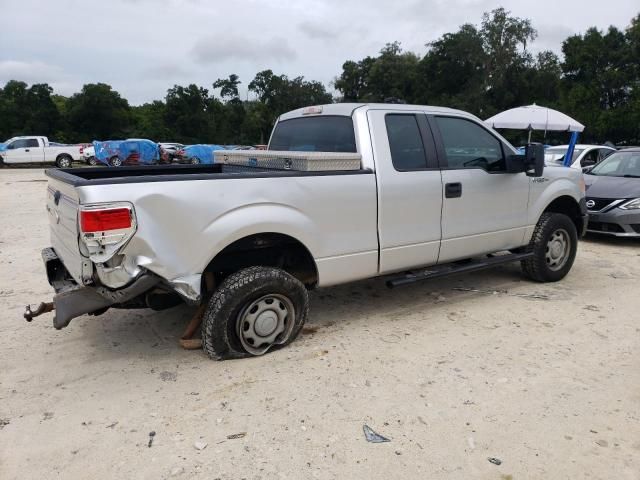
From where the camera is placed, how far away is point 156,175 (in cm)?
396

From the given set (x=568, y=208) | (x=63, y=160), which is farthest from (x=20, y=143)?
(x=568, y=208)

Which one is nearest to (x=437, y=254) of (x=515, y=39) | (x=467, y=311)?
(x=467, y=311)

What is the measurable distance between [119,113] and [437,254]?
5346cm

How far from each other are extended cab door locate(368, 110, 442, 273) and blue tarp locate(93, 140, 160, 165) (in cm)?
2373

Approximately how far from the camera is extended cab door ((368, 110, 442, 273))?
4148 millimetres

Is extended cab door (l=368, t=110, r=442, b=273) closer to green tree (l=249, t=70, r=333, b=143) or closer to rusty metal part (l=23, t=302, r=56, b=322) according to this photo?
rusty metal part (l=23, t=302, r=56, b=322)

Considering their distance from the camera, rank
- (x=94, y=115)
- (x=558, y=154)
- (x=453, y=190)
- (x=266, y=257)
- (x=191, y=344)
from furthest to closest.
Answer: (x=94, y=115)
(x=558, y=154)
(x=453, y=190)
(x=266, y=257)
(x=191, y=344)

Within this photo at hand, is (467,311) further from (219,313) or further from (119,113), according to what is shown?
(119,113)

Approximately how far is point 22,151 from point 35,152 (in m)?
0.64

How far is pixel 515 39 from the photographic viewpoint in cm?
4647

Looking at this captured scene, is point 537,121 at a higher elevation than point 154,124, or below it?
below

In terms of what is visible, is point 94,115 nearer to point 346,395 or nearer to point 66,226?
point 66,226

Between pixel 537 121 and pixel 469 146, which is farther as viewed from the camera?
pixel 537 121

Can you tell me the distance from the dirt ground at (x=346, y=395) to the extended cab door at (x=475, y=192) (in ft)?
2.20
